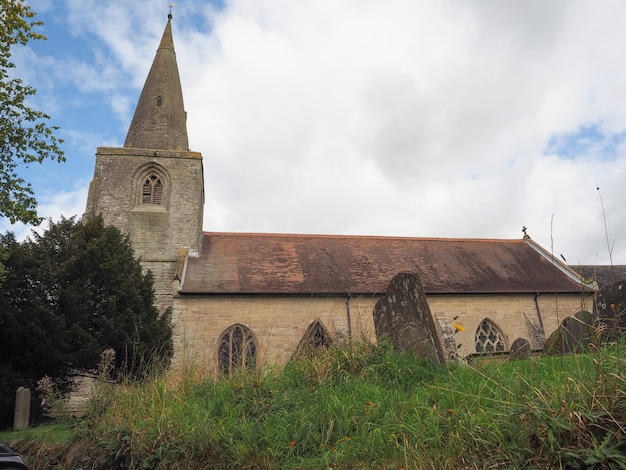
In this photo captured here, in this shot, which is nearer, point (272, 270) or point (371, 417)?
point (371, 417)

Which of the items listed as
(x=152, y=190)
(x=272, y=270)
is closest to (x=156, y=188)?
(x=152, y=190)

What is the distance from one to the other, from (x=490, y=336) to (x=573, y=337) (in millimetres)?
15329

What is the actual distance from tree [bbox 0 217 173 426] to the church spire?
25.4 feet

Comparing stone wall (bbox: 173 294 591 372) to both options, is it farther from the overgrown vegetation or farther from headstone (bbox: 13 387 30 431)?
the overgrown vegetation

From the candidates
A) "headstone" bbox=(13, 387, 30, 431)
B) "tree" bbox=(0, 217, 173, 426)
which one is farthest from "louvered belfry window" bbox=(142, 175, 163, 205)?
"headstone" bbox=(13, 387, 30, 431)

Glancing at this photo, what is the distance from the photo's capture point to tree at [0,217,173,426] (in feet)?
37.8

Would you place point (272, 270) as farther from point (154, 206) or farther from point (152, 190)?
point (152, 190)

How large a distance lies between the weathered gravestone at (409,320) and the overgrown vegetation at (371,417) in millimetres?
256

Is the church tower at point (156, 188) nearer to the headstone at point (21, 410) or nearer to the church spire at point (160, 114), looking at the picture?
the church spire at point (160, 114)

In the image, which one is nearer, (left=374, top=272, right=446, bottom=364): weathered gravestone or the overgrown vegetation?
the overgrown vegetation

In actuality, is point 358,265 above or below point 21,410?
above

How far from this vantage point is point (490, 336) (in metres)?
17.7

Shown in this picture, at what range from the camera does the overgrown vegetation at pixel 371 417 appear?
99.0 inches

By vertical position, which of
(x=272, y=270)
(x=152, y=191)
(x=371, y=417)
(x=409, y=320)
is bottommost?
(x=371, y=417)
